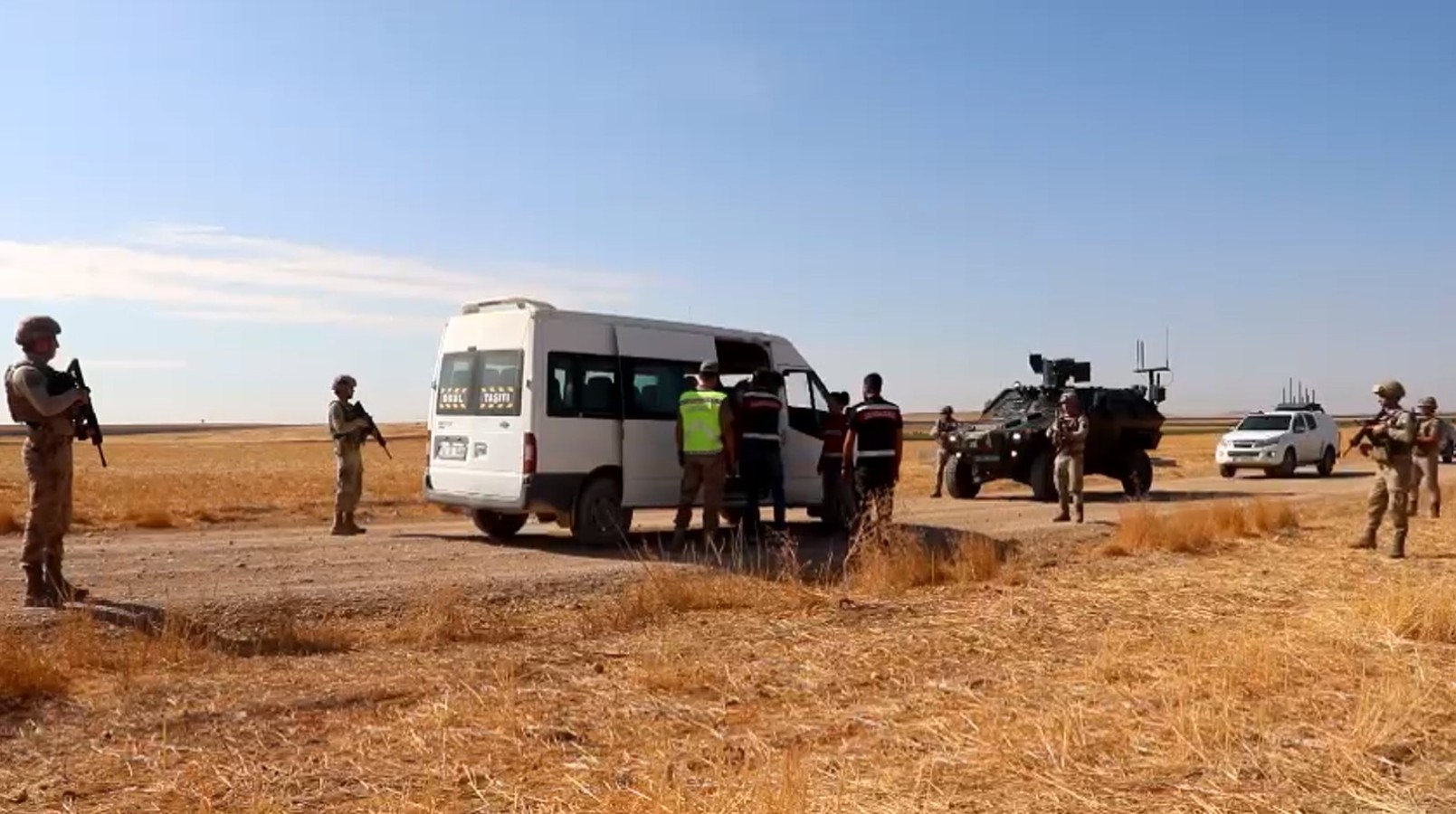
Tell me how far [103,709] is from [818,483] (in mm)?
9040

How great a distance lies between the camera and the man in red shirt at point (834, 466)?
13805 millimetres

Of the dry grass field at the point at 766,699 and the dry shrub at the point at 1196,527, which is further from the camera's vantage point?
the dry shrub at the point at 1196,527

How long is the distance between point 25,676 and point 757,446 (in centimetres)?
735

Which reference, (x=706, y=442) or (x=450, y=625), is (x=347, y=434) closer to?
(x=706, y=442)

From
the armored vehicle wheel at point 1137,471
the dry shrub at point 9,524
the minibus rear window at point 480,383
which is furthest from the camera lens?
the armored vehicle wheel at point 1137,471

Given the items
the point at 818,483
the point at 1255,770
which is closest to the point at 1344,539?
the point at 818,483

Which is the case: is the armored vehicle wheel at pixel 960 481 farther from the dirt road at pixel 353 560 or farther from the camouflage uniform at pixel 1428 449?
the camouflage uniform at pixel 1428 449

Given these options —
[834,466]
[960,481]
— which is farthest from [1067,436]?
[960,481]

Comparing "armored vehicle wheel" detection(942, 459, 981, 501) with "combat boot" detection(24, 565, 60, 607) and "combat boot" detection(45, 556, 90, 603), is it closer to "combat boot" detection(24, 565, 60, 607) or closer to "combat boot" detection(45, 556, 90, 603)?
"combat boot" detection(45, 556, 90, 603)

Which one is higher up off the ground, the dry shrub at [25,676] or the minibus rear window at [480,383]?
the minibus rear window at [480,383]

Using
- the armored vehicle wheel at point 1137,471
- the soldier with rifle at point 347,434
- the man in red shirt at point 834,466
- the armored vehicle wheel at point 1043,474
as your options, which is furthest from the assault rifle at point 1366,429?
the soldier with rifle at point 347,434

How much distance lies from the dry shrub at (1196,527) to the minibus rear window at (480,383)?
5.90 m

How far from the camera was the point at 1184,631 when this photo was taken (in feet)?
25.3

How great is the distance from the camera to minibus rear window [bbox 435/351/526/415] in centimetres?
1180
